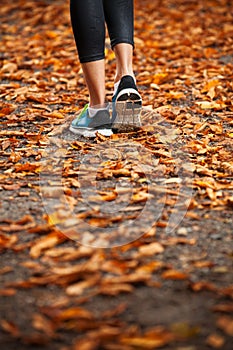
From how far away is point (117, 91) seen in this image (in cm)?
316

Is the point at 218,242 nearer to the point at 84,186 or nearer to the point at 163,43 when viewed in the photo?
the point at 84,186

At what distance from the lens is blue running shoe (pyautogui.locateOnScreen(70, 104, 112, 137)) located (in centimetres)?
320

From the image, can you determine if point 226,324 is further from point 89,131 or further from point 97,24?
point 97,24

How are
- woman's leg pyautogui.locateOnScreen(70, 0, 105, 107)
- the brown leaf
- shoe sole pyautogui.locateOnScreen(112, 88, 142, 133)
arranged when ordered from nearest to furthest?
the brown leaf → woman's leg pyautogui.locateOnScreen(70, 0, 105, 107) → shoe sole pyautogui.locateOnScreen(112, 88, 142, 133)

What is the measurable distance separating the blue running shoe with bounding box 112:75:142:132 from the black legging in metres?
0.20

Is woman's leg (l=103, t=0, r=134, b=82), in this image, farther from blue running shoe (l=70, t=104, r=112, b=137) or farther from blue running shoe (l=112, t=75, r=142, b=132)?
blue running shoe (l=70, t=104, r=112, b=137)

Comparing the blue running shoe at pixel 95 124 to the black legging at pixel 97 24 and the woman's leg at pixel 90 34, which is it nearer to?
the woman's leg at pixel 90 34

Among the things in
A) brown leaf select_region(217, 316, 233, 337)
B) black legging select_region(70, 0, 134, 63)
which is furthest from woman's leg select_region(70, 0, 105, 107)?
brown leaf select_region(217, 316, 233, 337)

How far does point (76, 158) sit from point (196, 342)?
1.52 metres

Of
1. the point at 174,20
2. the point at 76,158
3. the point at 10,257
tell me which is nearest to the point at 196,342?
the point at 10,257

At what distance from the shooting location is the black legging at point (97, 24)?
9.84 ft

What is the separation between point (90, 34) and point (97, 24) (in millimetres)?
63

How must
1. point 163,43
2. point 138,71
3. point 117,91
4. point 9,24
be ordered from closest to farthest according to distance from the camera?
point 117,91 < point 138,71 < point 163,43 < point 9,24

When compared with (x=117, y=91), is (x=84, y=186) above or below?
→ below
